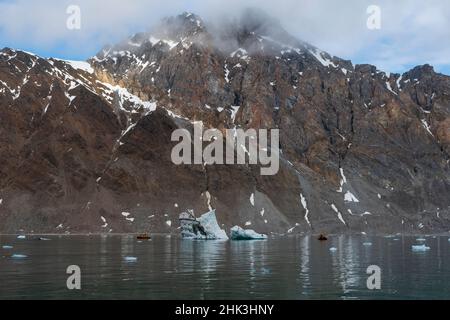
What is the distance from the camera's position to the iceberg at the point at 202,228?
17975 cm

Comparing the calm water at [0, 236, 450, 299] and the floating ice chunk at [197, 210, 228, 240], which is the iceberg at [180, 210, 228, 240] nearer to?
the floating ice chunk at [197, 210, 228, 240]

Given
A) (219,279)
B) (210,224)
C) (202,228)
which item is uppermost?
(210,224)

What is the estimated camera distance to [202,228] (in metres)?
182

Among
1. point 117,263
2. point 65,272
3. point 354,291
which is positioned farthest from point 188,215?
point 354,291

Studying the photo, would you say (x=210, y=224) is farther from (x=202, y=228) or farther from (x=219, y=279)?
(x=219, y=279)

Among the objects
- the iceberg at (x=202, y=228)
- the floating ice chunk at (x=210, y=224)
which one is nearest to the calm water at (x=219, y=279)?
the floating ice chunk at (x=210, y=224)

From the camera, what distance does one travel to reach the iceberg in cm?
17975

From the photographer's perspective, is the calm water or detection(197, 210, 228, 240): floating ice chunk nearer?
the calm water

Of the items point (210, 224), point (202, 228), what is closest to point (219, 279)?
point (202, 228)

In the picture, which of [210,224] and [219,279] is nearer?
[219,279]

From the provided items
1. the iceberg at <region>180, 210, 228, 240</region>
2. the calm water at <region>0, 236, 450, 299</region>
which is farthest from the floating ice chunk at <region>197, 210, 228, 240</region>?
the calm water at <region>0, 236, 450, 299</region>
